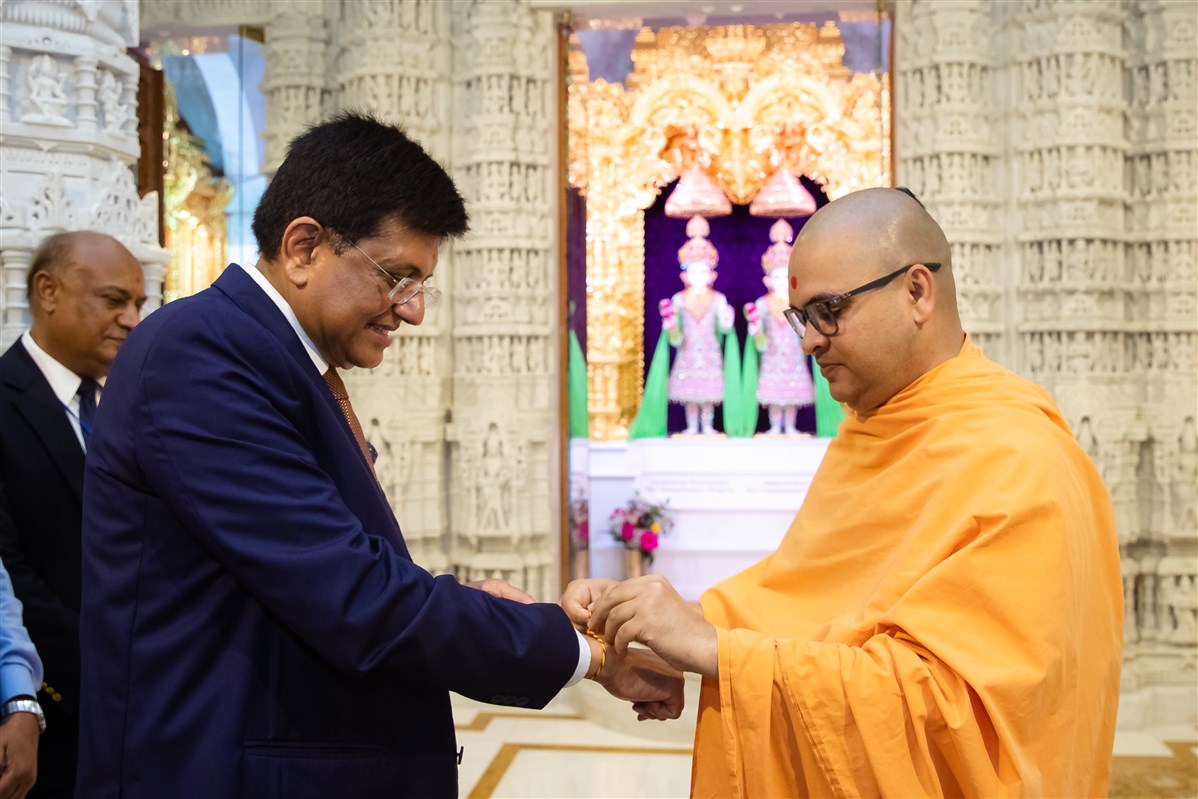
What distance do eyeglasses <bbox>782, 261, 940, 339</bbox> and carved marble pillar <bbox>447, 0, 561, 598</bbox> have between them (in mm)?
4635

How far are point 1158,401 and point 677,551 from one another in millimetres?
3735

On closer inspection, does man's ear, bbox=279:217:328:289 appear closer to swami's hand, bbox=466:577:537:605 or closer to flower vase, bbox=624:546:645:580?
swami's hand, bbox=466:577:537:605

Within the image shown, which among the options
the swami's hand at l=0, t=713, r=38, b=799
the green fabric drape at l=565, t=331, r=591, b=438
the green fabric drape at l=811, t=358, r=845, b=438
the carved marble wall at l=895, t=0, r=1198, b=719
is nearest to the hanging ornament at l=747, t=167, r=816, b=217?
the green fabric drape at l=811, t=358, r=845, b=438

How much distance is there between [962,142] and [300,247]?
5.44 m

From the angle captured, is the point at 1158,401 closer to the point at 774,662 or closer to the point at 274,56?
the point at 774,662

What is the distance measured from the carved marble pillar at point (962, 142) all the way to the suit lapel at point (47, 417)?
197 inches

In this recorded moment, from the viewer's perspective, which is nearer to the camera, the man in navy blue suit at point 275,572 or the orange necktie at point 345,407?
Result: the man in navy blue suit at point 275,572

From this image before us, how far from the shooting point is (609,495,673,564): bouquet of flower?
8.16 m

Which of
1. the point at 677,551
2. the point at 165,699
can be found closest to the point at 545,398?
the point at 677,551

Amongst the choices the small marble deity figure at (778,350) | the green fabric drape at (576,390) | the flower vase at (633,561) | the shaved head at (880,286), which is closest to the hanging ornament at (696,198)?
the small marble deity figure at (778,350)

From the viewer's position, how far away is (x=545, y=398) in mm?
6684

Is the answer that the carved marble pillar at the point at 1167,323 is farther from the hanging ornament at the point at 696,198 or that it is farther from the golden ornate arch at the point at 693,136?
the hanging ornament at the point at 696,198

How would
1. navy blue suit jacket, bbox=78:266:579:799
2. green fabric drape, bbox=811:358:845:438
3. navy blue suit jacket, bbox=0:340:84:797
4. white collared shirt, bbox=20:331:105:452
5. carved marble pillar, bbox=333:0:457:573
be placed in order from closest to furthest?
navy blue suit jacket, bbox=78:266:579:799
navy blue suit jacket, bbox=0:340:84:797
white collared shirt, bbox=20:331:105:452
carved marble pillar, bbox=333:0:457:573
green fabric drape, bbox=811:358:845:438

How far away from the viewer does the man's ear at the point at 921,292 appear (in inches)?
78.8
